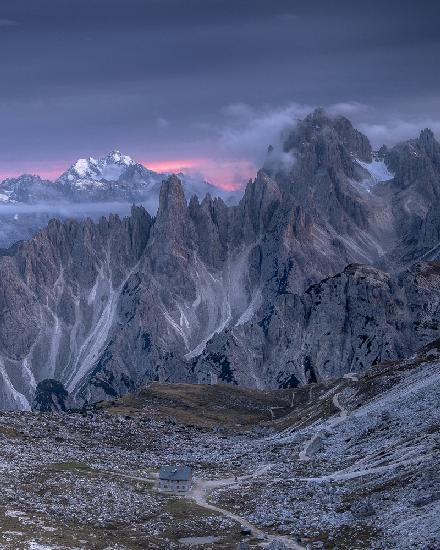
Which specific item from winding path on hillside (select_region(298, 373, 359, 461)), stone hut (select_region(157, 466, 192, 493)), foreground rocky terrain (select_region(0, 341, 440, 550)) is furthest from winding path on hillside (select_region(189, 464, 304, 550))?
winding path on hillside (select_region(298, 373, 359, 461))

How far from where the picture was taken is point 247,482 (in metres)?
136

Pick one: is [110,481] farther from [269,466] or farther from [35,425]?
[35,425]

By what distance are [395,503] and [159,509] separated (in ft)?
111

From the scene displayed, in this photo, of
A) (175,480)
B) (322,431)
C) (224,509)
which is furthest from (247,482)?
(322,431)

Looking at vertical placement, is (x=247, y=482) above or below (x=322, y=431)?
below

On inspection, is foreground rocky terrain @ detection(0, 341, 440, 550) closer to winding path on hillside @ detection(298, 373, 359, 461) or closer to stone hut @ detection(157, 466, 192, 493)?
winding path on hillside @ detection(298, 373, 359, 461)

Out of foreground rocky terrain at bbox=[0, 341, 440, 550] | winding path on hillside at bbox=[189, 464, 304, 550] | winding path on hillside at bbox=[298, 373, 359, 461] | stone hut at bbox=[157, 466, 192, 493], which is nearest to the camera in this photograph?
foreground rocky terrain at bbox=[0, 341, 440, 550]

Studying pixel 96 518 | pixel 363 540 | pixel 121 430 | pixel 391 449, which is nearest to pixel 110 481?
pixel 96 518

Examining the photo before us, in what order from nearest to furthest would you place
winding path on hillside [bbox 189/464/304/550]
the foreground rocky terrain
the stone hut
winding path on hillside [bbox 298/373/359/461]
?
the foreground rocky terrain < winding path on hillside [bbox 189/464/304/550] < the stone hut < winding path on hillside [bbox 298/373/359/461]

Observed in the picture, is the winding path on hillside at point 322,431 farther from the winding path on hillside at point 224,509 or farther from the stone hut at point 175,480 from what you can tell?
the stone hut at point 175,480

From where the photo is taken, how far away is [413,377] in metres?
176

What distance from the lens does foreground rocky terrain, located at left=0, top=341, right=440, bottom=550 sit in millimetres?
94375

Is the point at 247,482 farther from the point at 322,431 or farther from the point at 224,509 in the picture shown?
the point at 322,431

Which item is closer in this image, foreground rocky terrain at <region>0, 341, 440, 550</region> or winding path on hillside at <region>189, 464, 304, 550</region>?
foreground rocky terrain at <region>0, 341, 440, 550</region>
